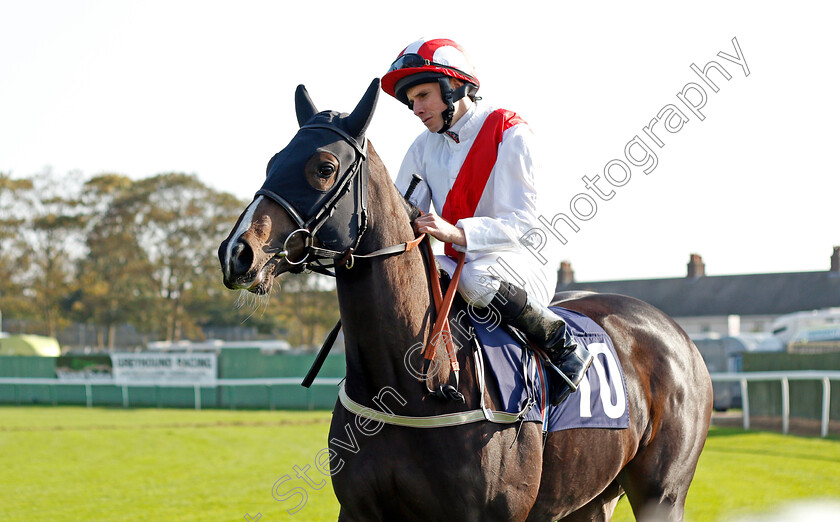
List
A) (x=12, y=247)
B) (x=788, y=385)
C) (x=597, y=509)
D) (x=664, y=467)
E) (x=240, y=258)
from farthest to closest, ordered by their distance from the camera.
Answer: (x=12, y=247)
(x=788, y=385)
(x=597, y=509)
(x=664, y=467)
(x=240, y=258)

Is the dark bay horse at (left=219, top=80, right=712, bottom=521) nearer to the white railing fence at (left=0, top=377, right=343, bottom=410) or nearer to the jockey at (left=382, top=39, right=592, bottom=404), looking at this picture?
the jockey at (left=382, top=39, right=592, bottom=404)

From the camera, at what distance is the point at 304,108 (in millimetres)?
2760

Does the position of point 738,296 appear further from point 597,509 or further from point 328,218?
point 328,218

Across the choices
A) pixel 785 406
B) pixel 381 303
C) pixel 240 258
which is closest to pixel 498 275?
pixel 381 303

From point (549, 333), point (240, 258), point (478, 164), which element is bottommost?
point (549, 333)

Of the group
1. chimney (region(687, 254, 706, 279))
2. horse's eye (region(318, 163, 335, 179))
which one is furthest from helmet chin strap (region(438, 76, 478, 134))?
chimney (region(687, 254, 706, 279))

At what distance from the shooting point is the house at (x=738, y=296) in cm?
4264

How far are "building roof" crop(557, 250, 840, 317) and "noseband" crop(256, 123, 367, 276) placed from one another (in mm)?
41840

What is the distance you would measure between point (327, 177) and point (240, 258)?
39 cm

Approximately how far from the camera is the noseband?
2.41 m

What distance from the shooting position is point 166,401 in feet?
70.9

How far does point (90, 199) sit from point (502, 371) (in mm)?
43222

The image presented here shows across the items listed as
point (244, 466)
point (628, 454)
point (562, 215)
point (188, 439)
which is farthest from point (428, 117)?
point (188, 439)

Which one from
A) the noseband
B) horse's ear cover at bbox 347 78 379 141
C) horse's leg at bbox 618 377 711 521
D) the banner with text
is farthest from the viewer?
the banner with text
